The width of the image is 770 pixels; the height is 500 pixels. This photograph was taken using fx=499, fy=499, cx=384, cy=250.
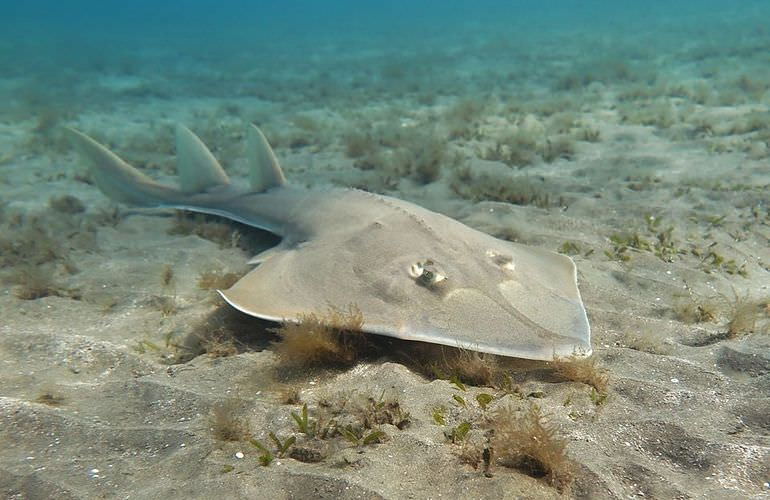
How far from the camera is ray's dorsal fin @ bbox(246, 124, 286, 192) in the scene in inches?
208

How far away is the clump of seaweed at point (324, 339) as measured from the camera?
293 cm

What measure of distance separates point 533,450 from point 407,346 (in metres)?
1.11

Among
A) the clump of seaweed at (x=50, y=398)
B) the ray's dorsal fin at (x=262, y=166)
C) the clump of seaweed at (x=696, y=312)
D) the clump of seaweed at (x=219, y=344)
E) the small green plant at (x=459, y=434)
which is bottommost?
the clump of seaweed at (x=219, y=344)

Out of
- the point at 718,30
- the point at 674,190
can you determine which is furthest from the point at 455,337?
the point at 718,30

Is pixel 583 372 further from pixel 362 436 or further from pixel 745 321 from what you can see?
pixel 745 321

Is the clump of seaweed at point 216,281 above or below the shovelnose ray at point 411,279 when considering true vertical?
below

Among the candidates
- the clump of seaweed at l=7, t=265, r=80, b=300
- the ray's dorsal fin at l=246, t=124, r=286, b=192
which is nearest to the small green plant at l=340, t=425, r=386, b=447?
the clump of seaweed at l=7, t=265, r=80, b=300

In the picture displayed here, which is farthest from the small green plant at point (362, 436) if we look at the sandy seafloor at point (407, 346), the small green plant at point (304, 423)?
the small green plant at point (304, 423)

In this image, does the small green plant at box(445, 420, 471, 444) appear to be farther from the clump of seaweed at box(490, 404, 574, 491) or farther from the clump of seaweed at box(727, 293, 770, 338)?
the clump of seaweed at box(727, 293, 770, 338)

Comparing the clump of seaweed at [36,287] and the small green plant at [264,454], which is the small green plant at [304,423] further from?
the clump of seaweed at [36,287]

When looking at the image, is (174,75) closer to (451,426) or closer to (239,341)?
(239,341)

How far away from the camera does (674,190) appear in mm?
6016

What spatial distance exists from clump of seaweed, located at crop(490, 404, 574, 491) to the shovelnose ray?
1.34 ft

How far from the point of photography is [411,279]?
10.1 ft
